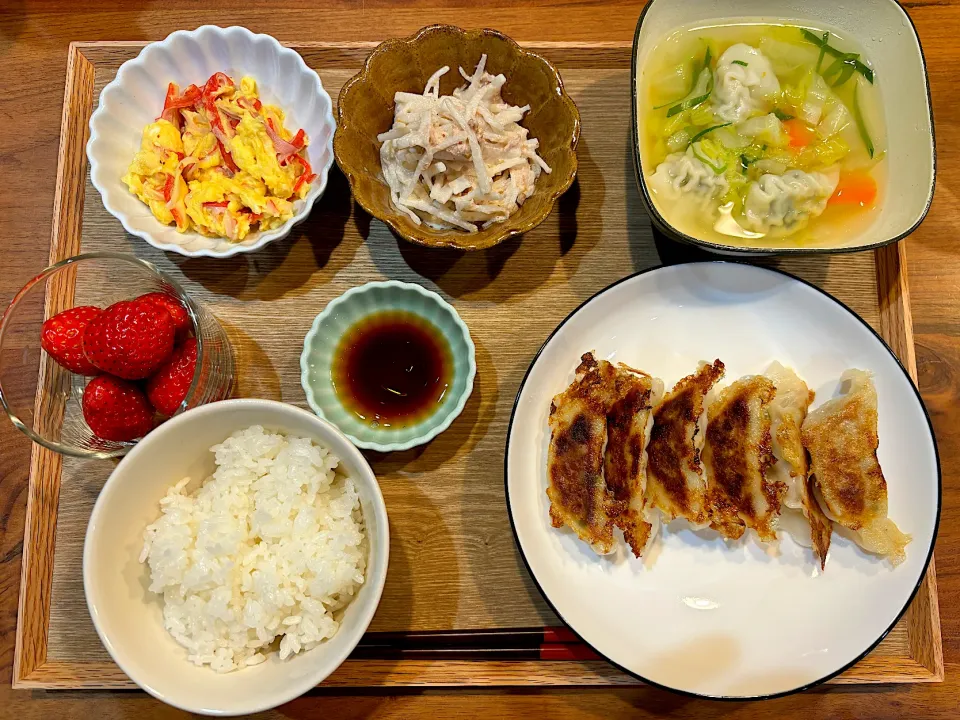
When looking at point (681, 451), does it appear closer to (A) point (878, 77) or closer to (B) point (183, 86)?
(A) point (878, 77)

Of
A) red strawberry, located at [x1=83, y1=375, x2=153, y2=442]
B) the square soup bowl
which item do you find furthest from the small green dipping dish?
the square soup bowl

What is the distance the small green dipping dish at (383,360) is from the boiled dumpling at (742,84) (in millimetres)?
1067

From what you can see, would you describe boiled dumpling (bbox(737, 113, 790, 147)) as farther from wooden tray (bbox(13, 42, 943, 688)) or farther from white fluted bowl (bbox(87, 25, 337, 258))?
white fluted bowl (bbox(87, 25, 337, 258))

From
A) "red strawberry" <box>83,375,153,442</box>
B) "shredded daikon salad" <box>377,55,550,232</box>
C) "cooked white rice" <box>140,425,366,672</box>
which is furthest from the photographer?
"shredded daikon salad" <box>377,55,550,232</box>

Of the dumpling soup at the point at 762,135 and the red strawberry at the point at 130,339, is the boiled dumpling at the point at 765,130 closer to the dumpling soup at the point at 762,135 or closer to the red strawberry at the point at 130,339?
the dumpling soup at the point at 762,135

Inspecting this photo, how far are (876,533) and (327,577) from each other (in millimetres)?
1548

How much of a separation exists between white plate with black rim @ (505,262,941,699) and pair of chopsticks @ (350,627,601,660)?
13 cm

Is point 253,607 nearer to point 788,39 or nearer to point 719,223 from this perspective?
point 719,223

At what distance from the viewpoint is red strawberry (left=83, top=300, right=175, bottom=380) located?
1.77m

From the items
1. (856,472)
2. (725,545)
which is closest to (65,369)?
(725,545)

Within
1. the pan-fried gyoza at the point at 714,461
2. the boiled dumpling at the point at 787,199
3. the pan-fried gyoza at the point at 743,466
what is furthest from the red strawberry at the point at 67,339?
the boiled dumpling at the point at 787,199

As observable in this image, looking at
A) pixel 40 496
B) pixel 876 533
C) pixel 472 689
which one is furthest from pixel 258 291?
pixel 876 533

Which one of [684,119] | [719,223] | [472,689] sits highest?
[684,119]

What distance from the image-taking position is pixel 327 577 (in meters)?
1.72
